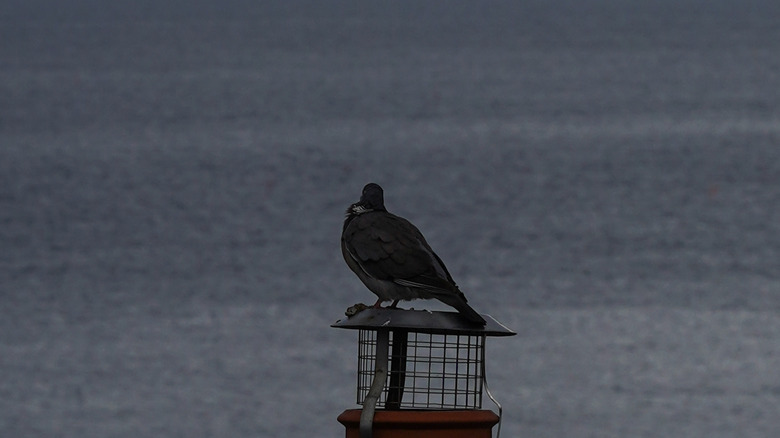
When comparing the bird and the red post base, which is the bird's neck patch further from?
the red post base

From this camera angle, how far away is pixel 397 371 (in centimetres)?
733

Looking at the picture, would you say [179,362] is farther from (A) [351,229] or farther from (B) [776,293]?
(A) [351,229]

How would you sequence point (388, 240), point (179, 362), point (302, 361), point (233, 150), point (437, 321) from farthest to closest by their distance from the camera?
point (233, 150) < point (179, 362) < point (302, 361) < point (388, 240) < point (437, 321)

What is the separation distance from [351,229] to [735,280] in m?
31.5

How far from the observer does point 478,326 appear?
725cm

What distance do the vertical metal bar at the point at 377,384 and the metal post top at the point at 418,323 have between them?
0.09m

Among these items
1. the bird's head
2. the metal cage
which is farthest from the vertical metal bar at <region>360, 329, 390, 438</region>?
the bird's head

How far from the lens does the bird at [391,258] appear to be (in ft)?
25.2

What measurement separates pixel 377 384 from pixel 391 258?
773mm

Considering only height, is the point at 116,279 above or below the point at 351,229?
above

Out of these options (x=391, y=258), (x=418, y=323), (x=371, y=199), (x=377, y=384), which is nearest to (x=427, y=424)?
(x=377, y=384)

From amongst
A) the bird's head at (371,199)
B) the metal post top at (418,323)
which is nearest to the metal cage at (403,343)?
the metal post top at (418,323)

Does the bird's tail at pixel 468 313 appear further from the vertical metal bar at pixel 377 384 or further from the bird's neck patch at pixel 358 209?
the bird's neck patch at pixel 358 209

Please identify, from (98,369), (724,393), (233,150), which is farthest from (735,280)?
(233,150)
